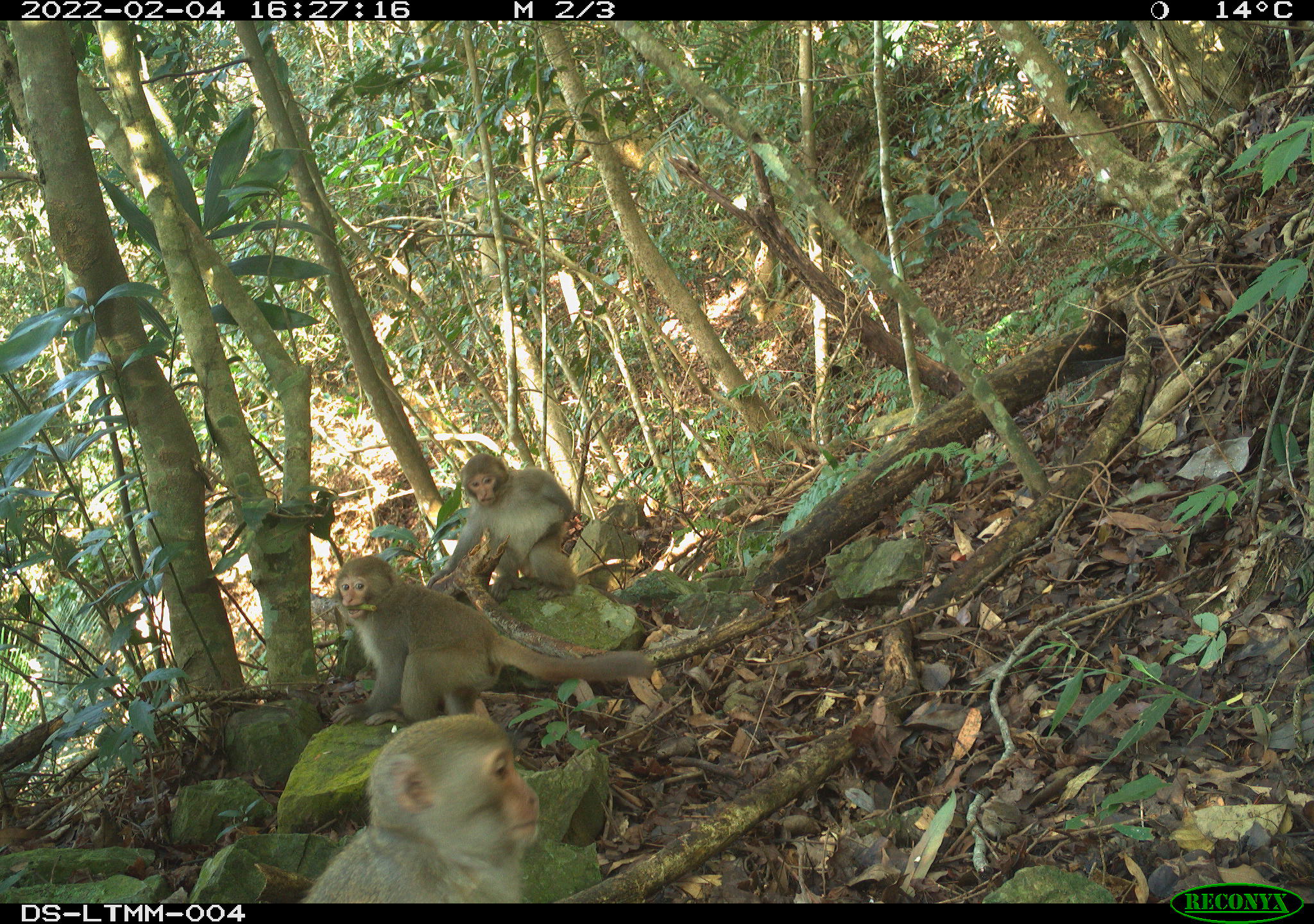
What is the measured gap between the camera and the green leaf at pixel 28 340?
3414mm

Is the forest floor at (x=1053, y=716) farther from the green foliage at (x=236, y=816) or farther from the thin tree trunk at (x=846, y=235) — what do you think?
the thin tree trunk at (x=846, y=235)

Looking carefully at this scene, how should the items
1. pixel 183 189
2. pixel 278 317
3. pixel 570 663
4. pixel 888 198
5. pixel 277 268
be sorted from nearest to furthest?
pixel 570 663, pixel 183 189, pixel 277 268, pixel 278 317, pixel 888 198

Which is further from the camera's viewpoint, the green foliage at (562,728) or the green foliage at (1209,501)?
the green foliage at (562,728)

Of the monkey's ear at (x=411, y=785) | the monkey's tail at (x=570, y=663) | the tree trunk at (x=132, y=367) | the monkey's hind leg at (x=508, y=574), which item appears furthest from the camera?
the monkey's hind leg at (x=508, y=574)

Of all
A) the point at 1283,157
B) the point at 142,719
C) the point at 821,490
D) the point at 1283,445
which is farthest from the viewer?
the point at 821,490

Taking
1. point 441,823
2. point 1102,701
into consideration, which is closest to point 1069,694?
point 1102,701

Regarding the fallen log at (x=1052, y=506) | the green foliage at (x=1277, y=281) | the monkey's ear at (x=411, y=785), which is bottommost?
the fallen log at (x=1052, y=506)

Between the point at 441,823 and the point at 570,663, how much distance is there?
4.99 ft

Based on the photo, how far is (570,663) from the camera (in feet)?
12.2

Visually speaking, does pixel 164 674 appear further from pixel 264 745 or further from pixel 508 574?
pixel 508 574

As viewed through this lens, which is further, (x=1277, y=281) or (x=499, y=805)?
(x=1277, y=281)

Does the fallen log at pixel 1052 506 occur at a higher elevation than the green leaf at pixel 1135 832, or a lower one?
higher

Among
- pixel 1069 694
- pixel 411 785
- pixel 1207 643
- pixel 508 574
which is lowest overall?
pixel 1207 643

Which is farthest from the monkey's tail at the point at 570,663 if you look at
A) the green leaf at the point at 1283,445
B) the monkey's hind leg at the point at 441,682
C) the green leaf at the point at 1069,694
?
the green leaf at the point at 1283,445
